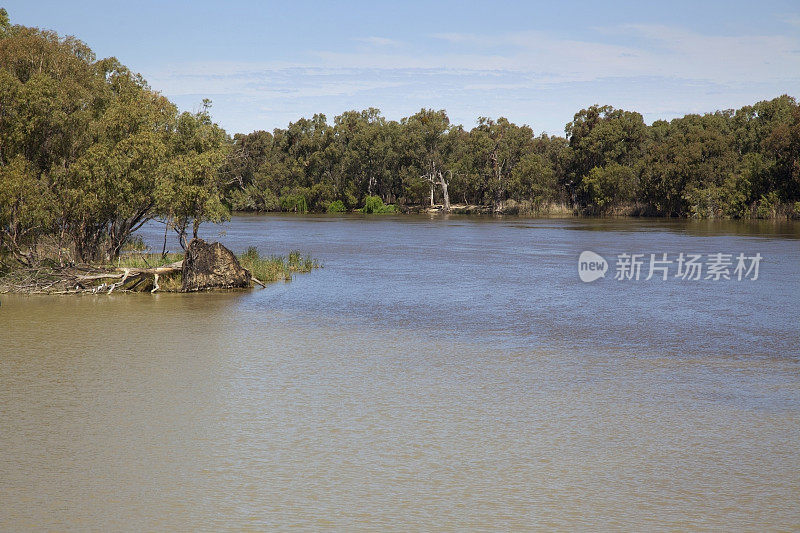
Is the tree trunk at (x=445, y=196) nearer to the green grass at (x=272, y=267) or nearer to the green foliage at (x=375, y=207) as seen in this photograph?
the green foliage at (x=375, y=207)

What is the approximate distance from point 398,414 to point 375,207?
3828 inches

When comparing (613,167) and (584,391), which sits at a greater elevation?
(613,167)

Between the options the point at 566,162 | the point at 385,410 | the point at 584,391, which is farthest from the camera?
the point at 566,162

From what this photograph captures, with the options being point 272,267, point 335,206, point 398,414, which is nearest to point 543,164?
point 335,206

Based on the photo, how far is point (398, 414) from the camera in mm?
10672

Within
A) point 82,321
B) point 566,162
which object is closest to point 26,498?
point 82,321

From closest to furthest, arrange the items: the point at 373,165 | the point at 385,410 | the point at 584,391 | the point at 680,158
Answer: the point at 385,410 → the point at 584,391 → the point at 680,158 → the point at 373,165

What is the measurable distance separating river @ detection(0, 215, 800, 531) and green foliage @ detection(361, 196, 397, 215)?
84872mm

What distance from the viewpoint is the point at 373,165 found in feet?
359

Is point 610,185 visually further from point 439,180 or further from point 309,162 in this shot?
point 309,162

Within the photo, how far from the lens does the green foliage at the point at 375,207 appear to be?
10681cm

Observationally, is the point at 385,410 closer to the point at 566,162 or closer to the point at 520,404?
the point at 520,404

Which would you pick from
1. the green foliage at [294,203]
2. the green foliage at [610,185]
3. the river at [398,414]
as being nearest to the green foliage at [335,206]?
the green foliage at [294,203]

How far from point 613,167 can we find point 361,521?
86716 millimetres
